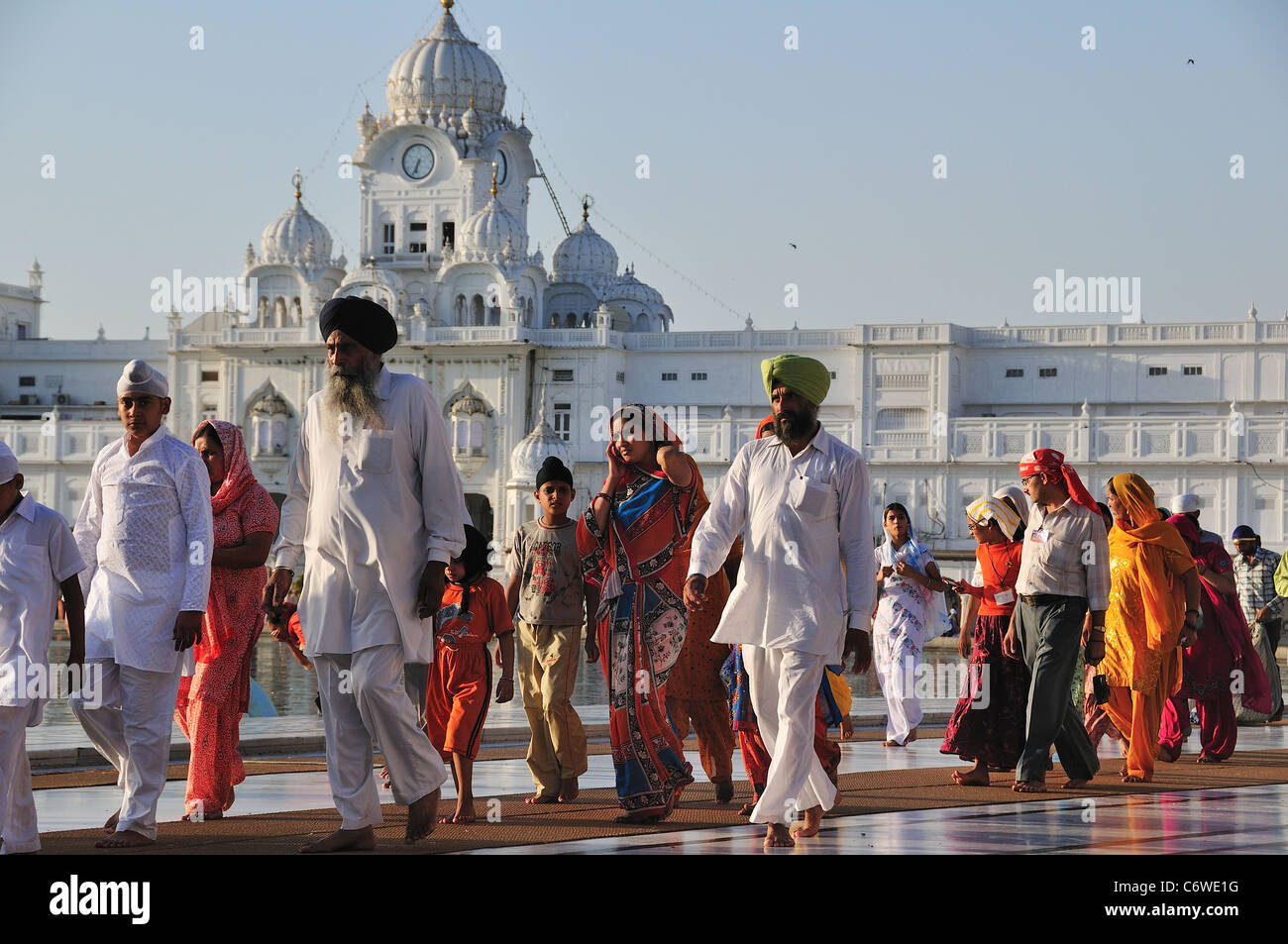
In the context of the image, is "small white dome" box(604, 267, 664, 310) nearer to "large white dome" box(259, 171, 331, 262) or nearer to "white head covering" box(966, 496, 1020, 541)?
"large white dome" box(259, 171, 331, 262)

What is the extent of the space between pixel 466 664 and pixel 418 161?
4800 centimetres

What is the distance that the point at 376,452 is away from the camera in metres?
5.95

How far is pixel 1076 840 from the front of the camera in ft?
20.6

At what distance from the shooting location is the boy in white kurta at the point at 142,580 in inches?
245

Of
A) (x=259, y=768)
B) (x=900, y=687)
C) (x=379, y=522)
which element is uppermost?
(x=379, y=522)

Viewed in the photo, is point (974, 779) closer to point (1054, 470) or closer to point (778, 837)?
point (1054, 470)

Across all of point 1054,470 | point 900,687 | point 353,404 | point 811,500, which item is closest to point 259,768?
point 353,404

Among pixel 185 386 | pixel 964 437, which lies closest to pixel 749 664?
pixel 964 437

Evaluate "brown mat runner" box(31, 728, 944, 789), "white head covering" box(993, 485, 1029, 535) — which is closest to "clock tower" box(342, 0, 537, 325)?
"brown mat runner" box(31, 728, 944, 789)

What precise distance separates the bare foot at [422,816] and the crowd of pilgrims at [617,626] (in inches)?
25.0

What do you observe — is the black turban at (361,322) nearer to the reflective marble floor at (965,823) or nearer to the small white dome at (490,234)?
the reflective marble floor at (965,823)

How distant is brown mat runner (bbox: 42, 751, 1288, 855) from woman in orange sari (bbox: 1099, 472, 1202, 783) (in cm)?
43

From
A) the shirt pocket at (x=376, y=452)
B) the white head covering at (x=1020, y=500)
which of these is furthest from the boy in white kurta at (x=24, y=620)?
the white head covering at (x=1020, y=500)
